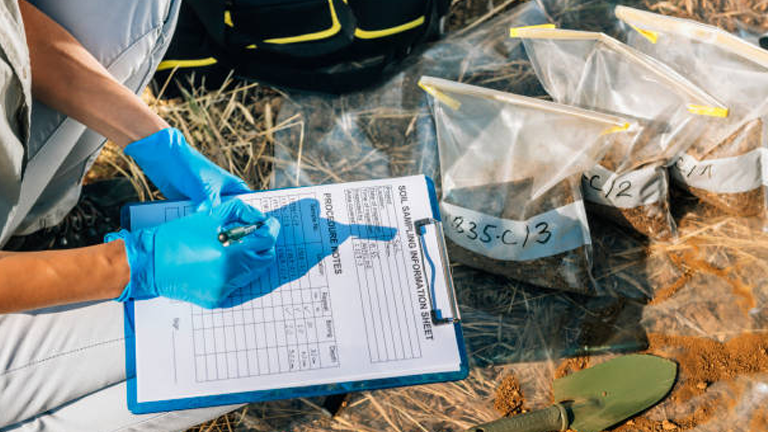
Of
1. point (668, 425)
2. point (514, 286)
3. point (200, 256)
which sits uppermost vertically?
point (200, 256)

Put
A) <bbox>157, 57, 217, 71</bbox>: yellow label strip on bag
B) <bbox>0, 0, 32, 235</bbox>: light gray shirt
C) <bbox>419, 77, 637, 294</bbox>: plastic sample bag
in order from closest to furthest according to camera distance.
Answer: <bbox>0, 0, 32, 235</bbox>: light gray shirt < <bbox>419, 77, 637, 294</bbox>: plastic sample bag < <bbox>157, 57, 217, 71</bbox>: yellow label strip on bag

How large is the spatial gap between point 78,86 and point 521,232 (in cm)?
100

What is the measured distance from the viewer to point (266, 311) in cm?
102

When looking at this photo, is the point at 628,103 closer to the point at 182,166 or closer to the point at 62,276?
the point at 182,166

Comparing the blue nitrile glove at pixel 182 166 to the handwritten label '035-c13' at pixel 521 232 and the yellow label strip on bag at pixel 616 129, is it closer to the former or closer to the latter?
the handwritten label '035-c13' at pixel 521 232

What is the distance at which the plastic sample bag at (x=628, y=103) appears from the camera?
1.26 meters

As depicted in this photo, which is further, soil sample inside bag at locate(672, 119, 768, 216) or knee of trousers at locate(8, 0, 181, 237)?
soil sample inside bag at locate(672, 119, 768, 216)

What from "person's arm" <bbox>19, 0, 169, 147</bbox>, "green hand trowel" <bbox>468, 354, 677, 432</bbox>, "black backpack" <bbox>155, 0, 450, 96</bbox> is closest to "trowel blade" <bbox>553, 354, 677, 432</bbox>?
"green hand trowel" <bbox>468, 354, 677, 432</bbox>

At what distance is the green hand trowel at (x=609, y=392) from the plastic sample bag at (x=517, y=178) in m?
0.20

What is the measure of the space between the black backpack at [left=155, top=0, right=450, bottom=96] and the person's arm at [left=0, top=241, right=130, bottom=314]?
68 centimetres

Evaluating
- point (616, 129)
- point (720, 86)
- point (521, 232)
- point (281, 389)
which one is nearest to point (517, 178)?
point (521, 232)

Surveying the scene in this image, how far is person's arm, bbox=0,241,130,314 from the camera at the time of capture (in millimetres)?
983

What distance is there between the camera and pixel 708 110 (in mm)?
1206

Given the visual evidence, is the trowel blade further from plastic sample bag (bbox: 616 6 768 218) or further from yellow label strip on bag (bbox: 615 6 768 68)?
yellow label strip on bag (bbox: 615 6 768 68)
